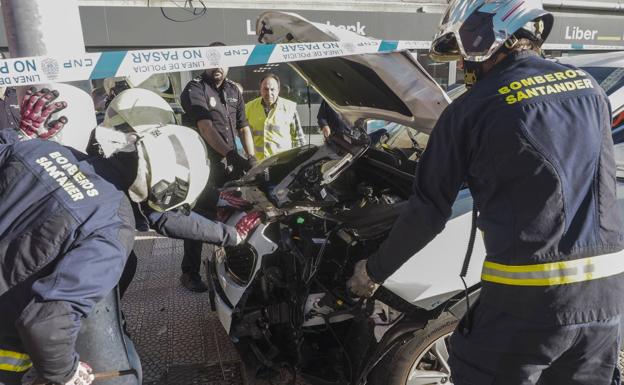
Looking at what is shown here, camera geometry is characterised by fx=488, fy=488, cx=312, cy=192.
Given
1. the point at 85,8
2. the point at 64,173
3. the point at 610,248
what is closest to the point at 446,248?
the point at 610,248

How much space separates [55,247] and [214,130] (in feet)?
9.04

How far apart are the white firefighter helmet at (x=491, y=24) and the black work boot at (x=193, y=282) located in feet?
Answer: 9.37

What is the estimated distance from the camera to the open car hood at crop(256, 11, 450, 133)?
83.2 inches

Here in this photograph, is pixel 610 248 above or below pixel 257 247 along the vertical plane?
above

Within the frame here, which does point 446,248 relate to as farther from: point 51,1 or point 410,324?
point 51,1

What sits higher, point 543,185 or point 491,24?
point 491,24

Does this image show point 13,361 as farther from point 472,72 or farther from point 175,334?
point 472,72

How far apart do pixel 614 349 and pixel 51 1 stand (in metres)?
3.85

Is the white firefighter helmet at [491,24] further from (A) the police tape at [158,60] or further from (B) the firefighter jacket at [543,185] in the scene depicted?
(A) the police tape at [158,60]

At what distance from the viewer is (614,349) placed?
63.2 inches

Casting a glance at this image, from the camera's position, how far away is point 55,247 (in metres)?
1.53

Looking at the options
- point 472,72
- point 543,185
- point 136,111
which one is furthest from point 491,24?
point 136,111

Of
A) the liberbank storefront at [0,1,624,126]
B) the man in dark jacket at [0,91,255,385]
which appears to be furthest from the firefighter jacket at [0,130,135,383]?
the liberbank storefront at [0,1,624,126]

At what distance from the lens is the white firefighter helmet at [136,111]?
246cm
